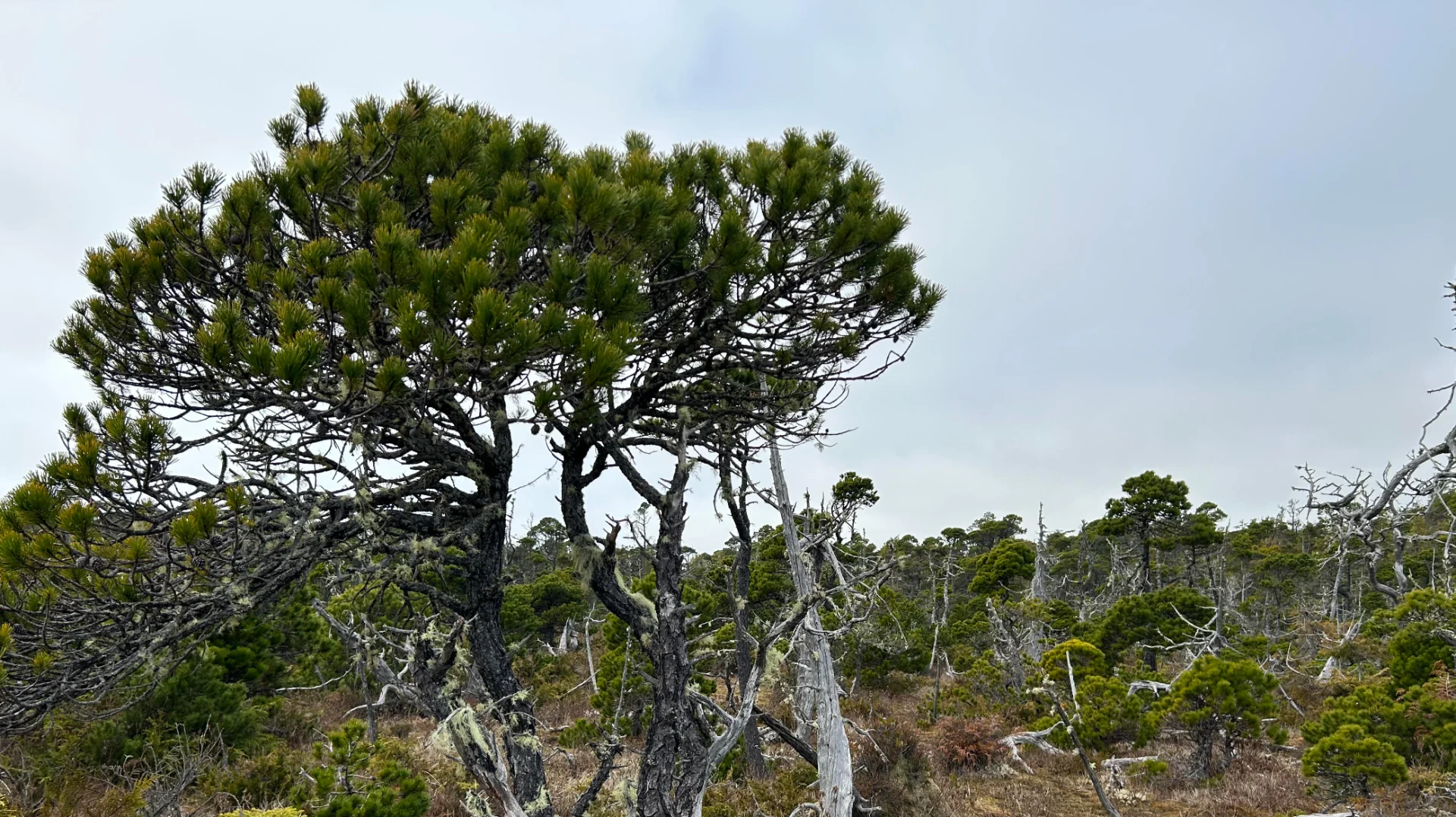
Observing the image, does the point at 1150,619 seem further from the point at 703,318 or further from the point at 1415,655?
the point at 703,318

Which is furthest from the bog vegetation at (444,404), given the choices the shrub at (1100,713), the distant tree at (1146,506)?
the distant tree at (1146,506)

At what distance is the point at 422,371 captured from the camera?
331 centimetres

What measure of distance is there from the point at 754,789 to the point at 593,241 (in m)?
7.38

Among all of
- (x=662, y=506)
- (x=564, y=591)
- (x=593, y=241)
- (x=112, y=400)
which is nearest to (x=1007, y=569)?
(x=564, y=591)

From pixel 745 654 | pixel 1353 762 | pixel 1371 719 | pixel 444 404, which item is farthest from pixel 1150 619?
pixel 444 404

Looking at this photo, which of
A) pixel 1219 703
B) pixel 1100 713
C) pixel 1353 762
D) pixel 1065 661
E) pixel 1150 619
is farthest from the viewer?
pixel 1150 619

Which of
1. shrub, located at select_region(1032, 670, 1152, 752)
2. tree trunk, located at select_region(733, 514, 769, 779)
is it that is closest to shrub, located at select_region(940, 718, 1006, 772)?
shrub, located at select_region(1032, 670, 1152, 752)

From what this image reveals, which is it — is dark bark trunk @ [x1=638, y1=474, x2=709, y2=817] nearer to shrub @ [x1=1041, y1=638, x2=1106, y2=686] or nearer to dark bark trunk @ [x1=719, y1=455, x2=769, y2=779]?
dark bark trunk @ [x1=719, y1=455, x2=769, y2=779]

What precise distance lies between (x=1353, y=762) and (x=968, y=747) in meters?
4.97

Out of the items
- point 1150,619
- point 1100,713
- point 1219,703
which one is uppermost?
point 1150,619

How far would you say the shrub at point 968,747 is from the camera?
11.2 metres

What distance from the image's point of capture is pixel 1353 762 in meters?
8.13

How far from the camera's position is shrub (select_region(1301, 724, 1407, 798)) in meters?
7.88

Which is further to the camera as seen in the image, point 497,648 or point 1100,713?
point 1100,713
